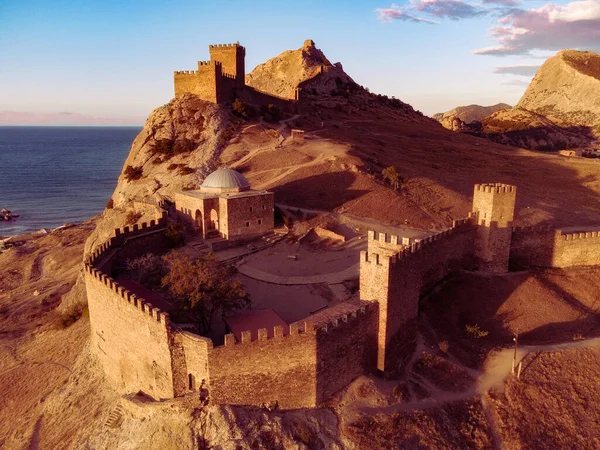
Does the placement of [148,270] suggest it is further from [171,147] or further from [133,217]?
[171,147]

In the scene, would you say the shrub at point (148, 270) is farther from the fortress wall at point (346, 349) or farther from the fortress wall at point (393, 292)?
the fortress wall at point (393, 292)

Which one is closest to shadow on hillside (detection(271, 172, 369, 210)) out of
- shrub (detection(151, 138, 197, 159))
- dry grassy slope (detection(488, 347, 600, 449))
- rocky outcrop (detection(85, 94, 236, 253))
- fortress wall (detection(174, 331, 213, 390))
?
rocky outcrop (detection(85, 94, 236, 253))

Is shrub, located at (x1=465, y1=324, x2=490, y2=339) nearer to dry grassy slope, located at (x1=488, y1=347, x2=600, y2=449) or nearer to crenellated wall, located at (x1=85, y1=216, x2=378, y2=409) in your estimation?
dry grassy slope, located at (x1=488, y1=347, x2=600, y2=449)

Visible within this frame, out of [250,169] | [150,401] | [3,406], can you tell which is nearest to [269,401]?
[150,401]

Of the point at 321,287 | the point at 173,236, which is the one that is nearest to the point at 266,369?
the point at 321,287

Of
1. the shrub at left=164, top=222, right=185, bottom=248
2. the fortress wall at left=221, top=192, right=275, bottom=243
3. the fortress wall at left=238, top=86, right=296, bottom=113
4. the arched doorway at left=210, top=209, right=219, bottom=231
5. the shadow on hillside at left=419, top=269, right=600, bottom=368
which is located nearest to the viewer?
the shadow on hillside at left=419, top=269, right=600, bottom=368

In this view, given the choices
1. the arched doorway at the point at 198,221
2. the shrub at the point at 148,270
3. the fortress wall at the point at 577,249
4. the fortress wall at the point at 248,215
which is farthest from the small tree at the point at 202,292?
the fortress wall at the point at 577,249
